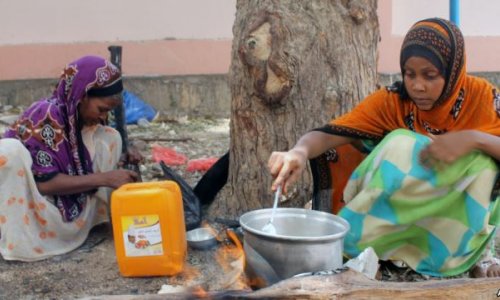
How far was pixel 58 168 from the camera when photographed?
307 cm

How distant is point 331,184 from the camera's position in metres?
3.03

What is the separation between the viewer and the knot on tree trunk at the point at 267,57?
10.3 ft

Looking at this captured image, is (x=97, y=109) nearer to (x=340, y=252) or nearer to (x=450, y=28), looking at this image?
(x=340, y=252)

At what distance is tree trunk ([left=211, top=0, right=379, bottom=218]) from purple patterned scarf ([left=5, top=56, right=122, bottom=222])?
746 millimetres

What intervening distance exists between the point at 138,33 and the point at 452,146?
5.65 metres

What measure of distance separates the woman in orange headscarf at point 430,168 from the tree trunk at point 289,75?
1.56 feet

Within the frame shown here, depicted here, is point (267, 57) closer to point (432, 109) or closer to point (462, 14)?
point (432, 109)

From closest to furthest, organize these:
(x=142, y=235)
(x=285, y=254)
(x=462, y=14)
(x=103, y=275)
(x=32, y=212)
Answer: (x=285, y=254)
(x=142, y=235)
(x=103, y=275)
(x=32, y=212)
(x=462, y=14)

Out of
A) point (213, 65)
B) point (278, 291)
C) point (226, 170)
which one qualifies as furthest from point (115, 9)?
point (278, 291)

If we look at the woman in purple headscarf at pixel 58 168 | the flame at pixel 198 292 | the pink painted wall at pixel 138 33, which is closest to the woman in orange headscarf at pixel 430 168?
the flame at pixel 198 292

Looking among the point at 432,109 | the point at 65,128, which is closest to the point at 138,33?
the point at 65,128

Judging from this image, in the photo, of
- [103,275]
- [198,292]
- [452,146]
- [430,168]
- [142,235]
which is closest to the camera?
[198,292]

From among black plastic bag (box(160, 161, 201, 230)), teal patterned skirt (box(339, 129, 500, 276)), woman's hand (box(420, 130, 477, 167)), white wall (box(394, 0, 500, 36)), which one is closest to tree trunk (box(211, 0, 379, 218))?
black plastic bag (box(160, 161, 201, 230))

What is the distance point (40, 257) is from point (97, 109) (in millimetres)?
824
